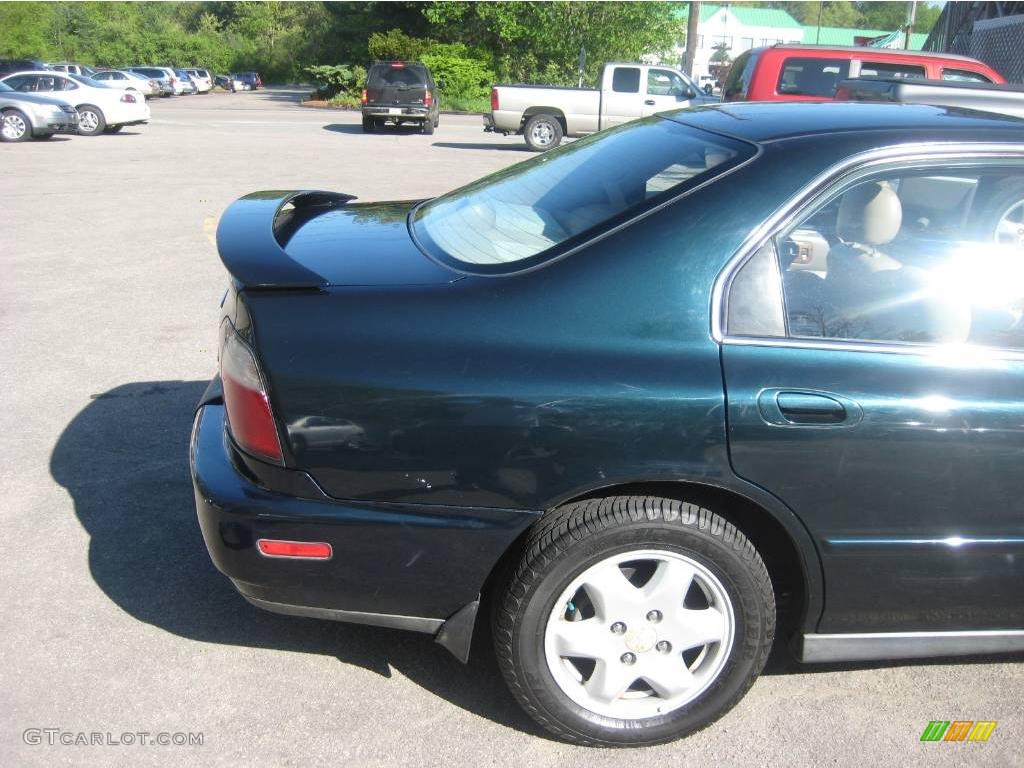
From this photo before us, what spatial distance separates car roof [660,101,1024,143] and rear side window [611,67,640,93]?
56.8 feet

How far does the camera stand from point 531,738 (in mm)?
2760

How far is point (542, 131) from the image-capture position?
2053cm

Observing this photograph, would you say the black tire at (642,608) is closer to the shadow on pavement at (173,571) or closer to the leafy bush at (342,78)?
the shadow on pavement at (173,571)

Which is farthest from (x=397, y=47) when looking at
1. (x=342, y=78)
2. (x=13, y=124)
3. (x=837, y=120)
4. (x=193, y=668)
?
(x=193, y=668)

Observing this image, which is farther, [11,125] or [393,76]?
[393,76]

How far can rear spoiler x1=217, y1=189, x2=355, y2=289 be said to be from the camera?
2637mm

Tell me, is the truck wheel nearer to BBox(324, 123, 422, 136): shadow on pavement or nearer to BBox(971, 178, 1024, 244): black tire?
BBox(324, 123, 422, 136): shadow on pavement

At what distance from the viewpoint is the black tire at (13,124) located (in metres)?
19.7

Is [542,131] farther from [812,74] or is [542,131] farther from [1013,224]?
[1013,224]

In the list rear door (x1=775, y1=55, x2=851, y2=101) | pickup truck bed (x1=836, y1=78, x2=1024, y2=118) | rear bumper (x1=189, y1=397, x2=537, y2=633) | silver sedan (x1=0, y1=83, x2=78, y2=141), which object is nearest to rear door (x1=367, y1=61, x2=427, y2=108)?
silver sedan (x1=0, y1=83, x2=78, y2=141)

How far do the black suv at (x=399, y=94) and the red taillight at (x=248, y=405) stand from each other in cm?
2263

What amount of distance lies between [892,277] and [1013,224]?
97 centimetres

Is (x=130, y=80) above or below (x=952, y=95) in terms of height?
below

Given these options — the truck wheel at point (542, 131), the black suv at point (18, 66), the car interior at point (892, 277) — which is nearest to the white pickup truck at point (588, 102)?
the truck wheel at point (542, 131)
